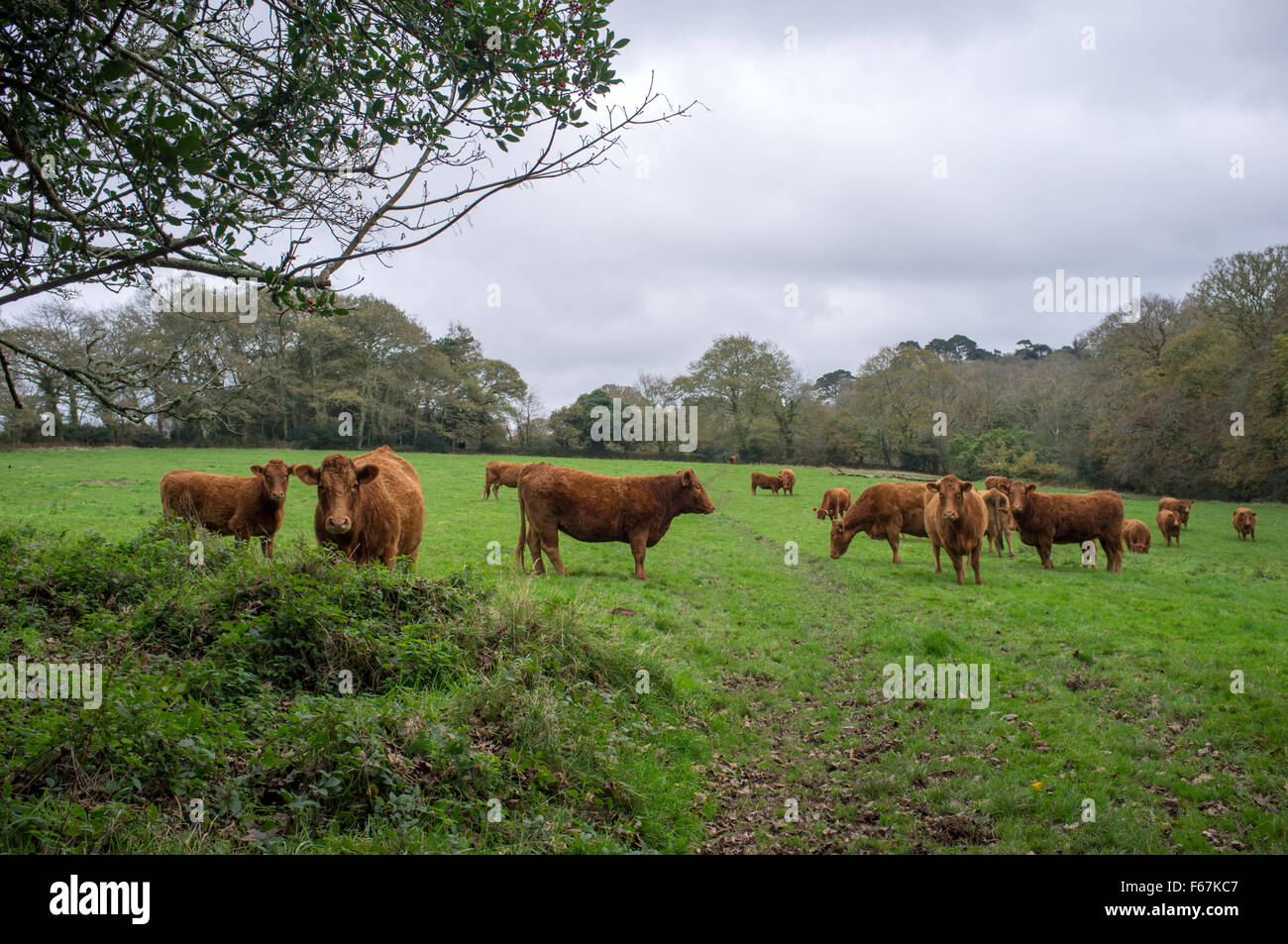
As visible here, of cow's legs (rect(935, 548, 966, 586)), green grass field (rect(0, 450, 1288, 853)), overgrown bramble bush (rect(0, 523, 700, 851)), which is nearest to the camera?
overgrown bramble bush (rect(0, 523, 700, 851))

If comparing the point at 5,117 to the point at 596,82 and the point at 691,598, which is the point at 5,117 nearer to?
the point at 596,82

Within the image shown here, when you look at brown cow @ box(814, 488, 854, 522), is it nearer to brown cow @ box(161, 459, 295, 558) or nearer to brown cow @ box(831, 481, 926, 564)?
brown cow @ box(831, 481, 926, 564)

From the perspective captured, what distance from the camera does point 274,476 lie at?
10469 millimetres

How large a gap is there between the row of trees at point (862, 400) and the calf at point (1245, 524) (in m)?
8.45

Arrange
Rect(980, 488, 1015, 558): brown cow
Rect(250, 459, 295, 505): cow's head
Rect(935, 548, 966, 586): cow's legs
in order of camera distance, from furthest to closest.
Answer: Rect(980, 488, 1015, 558): brown cow, Rect(935, 548, 966, 586): cow's legs, Rect(250, 459, 295, 505): cow's head

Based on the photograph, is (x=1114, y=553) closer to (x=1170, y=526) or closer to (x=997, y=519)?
(x=997, y=519)

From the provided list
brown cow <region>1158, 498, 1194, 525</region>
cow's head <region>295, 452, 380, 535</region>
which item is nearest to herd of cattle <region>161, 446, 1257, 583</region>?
cow's head <region>295, 452, 380, 535</region>

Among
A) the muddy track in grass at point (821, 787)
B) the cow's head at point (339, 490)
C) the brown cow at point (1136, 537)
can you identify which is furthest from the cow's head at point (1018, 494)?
the cow's head at point (339, 490)

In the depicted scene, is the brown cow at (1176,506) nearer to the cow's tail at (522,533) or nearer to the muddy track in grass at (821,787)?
the cow's tail at (522,533)

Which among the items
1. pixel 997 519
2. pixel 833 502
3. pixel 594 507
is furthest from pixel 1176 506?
pixel 594 507

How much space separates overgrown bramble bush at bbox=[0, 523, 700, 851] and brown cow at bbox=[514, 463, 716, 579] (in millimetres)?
4889

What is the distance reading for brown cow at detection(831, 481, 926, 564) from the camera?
17.4 meters

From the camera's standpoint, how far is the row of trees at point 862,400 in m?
32.1
